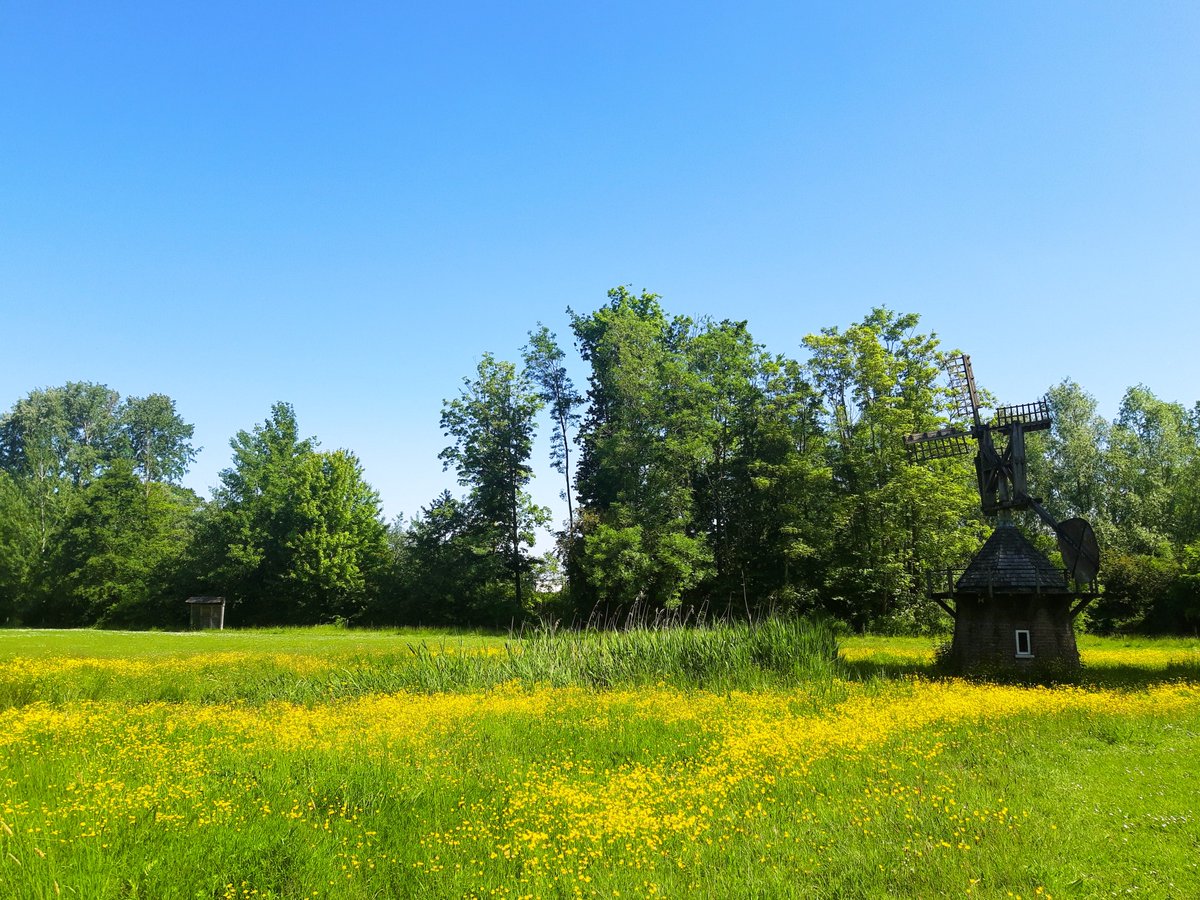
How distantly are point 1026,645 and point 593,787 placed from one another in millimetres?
18199

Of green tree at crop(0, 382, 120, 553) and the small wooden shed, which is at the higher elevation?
green tree at crop(0, 382, 120, 553)

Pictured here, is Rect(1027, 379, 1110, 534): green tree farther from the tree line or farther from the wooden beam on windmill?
Answer: the wooden beam on windmill

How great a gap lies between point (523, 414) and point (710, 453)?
564 inches

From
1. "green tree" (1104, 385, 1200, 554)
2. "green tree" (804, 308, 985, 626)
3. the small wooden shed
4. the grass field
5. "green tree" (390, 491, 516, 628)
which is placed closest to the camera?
the grass field

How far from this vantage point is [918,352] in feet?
145

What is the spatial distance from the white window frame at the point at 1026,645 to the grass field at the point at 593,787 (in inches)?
112

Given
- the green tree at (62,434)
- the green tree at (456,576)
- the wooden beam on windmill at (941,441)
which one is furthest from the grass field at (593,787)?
the green tree at (62,434)

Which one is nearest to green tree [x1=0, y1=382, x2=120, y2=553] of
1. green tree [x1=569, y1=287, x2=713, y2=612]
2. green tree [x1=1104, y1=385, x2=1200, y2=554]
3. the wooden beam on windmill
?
green tree [x1=569, y1=287, x2=713, y2=612]

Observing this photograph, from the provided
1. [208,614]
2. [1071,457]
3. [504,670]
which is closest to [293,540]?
[208,614]

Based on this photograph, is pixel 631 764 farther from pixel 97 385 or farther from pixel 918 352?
pixel 97 385

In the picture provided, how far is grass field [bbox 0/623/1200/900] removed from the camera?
23.6 ft

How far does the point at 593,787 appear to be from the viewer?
995cm

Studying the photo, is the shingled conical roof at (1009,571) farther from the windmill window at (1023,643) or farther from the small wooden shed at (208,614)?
the small wooden shed at (208,614)

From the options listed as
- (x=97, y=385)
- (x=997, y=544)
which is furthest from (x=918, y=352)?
(x=97, y=385)
